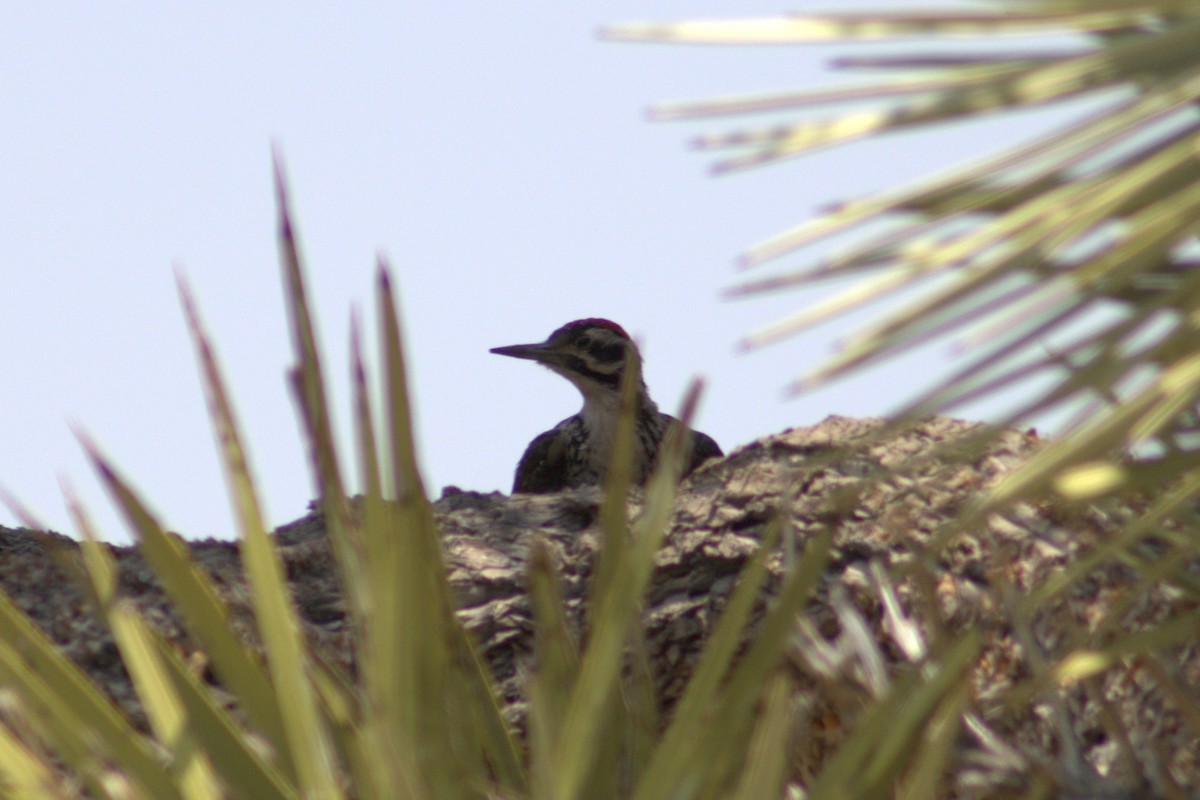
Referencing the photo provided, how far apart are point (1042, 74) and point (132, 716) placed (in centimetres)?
291

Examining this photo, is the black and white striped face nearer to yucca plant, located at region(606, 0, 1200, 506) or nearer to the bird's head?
the bird's head

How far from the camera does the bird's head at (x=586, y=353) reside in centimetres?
878

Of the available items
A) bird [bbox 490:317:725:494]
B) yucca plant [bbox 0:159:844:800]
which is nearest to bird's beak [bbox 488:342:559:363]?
bird [bbox 490:317:725:494]

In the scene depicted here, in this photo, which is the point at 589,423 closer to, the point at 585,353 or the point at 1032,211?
the point at 585,353

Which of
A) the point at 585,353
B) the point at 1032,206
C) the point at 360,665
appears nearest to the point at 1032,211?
the point at 1032,206

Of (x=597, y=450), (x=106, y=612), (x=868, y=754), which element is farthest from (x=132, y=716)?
(x=597, y=450)

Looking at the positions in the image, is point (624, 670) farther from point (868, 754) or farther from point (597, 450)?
point (597, 450)

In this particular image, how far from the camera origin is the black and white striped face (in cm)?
880

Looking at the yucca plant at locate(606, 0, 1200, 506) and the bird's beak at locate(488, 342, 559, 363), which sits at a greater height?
the bird's beak at locate(488, 342, 559, 363)

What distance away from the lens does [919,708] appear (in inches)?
69.5

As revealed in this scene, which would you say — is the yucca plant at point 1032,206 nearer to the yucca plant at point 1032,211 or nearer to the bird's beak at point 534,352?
the yucca plant at point 1032,211

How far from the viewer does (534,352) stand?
894cm

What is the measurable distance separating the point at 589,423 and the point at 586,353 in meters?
0.70

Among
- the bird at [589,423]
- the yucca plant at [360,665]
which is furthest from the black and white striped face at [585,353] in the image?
the yucca plant at [360,665]
